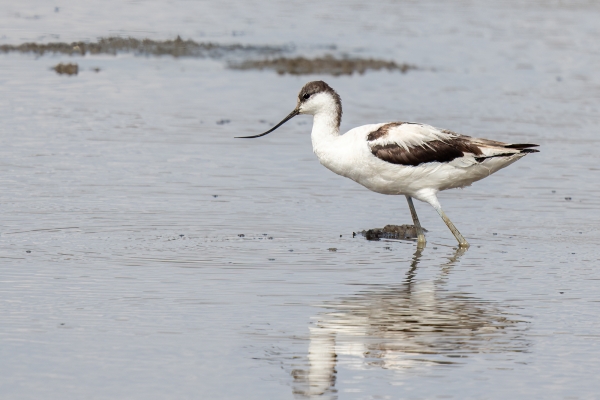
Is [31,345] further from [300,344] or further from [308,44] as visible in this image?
[308,44]

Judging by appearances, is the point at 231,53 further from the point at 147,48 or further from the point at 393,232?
the point at 393,232

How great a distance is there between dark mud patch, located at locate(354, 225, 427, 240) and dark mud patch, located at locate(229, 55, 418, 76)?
33.2 feet

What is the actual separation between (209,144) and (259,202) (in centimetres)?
293

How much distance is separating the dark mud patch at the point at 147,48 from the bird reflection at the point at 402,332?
13.5m

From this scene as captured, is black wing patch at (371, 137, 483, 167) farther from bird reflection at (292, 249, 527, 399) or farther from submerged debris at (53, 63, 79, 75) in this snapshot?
submerged debris at (53, 63, 79, 75)

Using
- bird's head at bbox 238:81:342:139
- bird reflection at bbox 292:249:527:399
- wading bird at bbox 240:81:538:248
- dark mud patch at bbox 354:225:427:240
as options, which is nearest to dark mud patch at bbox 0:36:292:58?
bird's head at bbox 238:81:342:139

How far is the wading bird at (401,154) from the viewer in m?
10.0

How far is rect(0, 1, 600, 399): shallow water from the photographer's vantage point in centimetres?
642

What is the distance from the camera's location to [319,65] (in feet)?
68.2

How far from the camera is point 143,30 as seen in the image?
24.0 metres

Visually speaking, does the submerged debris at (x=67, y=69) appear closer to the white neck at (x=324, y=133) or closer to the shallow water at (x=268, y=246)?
the shallow water at (x=268, y=246)

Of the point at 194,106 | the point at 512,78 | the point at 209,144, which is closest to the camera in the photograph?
the point at 209,144

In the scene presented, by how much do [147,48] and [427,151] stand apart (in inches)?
482

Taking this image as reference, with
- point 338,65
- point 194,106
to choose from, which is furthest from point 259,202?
point 338,65
